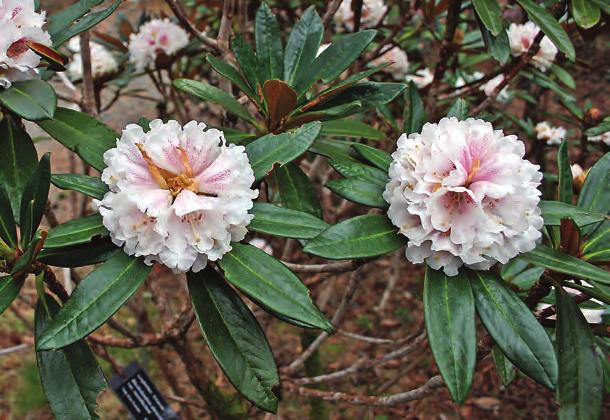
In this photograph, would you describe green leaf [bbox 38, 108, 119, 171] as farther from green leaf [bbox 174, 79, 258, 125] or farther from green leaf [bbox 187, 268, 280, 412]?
green leaf [bbox 187, 268, 280, 412]

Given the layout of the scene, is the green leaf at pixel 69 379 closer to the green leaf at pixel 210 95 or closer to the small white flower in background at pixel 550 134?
the green leaf at pixel 210 95

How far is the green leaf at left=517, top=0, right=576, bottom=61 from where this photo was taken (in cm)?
115

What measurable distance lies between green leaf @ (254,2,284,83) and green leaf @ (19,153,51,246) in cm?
48

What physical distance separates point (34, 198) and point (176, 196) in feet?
0.63

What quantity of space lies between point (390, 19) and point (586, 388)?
1901 millimetres

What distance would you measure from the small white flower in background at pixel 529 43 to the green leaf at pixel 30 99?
129 centimetres

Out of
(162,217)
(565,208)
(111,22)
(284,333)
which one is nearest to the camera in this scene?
(162,217)

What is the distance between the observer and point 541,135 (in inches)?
85.0

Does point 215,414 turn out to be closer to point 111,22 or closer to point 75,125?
point 75,125

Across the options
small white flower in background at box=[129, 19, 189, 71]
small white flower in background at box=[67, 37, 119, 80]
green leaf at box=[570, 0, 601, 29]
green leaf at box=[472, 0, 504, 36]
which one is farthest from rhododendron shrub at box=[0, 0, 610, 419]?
small white flower in background at box=[67, 37, 119, 80]

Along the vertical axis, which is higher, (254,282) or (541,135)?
(541,135)

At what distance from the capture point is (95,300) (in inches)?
29.3

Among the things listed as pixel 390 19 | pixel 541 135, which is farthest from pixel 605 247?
pixel 390 19

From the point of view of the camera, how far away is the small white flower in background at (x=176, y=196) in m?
0.76
